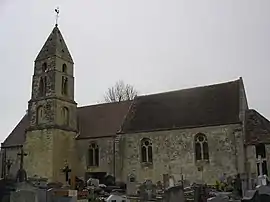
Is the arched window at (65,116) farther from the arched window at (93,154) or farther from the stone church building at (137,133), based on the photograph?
the arched window at (93,154)

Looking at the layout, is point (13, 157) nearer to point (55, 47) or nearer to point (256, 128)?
point (55, 47)

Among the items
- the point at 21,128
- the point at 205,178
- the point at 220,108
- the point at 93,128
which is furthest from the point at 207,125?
the point at 21,128

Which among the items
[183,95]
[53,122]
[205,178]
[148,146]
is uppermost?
[183,95]

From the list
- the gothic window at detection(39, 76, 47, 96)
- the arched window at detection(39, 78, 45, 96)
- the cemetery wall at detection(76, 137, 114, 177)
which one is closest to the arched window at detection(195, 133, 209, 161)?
the cemetery wall at detection(76, 137, 114, 177)

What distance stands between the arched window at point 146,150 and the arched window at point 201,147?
368cm

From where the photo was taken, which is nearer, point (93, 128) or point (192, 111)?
point (192, 111)

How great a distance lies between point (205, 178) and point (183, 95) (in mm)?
7718

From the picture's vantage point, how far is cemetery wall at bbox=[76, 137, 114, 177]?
29.0 metres

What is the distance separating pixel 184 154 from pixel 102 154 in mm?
7248

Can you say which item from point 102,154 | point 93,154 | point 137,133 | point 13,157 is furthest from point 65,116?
point 137,133

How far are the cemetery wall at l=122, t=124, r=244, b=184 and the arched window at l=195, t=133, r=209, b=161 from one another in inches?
12.0

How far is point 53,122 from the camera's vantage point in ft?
95.1

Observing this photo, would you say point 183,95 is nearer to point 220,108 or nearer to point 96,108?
point 220,108

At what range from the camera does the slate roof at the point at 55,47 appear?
31.2m
